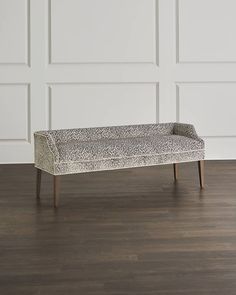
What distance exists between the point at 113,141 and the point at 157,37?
1858 mm

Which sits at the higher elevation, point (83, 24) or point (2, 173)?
point (83, 24)

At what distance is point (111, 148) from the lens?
317cm

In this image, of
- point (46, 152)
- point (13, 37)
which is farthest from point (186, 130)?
point (13, 37)

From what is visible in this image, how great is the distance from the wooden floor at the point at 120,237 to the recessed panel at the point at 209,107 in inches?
44.7

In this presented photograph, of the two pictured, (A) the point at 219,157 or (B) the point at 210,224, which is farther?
(A) the point at 219,157

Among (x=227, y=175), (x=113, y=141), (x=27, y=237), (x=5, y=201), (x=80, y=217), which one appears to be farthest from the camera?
(x=227, y=175)

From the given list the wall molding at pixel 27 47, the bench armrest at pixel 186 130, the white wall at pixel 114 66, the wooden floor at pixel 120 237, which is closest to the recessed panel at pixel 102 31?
the white wall at pixel 114 66

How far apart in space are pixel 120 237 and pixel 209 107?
2.90 meters

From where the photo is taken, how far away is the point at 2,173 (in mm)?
4234

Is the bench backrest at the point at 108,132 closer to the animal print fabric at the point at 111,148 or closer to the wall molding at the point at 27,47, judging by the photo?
the animal print fabric at the point at 111,148

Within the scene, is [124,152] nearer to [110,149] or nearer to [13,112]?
[110,149]

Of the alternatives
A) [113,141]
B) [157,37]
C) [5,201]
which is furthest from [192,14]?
[5,201]

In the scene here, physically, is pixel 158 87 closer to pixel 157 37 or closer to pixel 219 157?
pixel 157 37

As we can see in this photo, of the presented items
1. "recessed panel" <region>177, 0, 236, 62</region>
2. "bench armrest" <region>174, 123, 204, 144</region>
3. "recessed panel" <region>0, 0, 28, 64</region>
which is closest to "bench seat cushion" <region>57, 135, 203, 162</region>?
"bench armrest" <region>174, 123, 204, 144</region>
